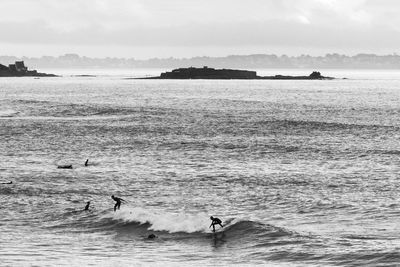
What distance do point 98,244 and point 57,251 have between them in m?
2.67

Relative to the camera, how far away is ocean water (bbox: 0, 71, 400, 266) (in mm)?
34438

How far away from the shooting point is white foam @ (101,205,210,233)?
3975cm

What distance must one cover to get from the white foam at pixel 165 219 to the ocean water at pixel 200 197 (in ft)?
0.20

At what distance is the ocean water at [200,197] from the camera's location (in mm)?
34438

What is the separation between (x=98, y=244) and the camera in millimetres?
36594

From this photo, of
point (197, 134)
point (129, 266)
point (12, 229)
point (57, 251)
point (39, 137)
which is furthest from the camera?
point (197, 134)

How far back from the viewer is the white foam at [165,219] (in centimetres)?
3975

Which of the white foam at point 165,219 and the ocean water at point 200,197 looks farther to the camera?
the white foam at point 165,219

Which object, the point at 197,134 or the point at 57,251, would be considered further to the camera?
the point at 197,134

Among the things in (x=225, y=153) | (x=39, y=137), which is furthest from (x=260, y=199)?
(x=39, y=137)

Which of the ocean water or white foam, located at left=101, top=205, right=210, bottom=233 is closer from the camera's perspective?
the ocean water

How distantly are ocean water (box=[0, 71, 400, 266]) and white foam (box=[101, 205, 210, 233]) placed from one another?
A: 2.4 inches

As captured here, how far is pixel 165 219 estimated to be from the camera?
136 ft

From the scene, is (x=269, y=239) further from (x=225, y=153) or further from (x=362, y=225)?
(x=225, y=153)
